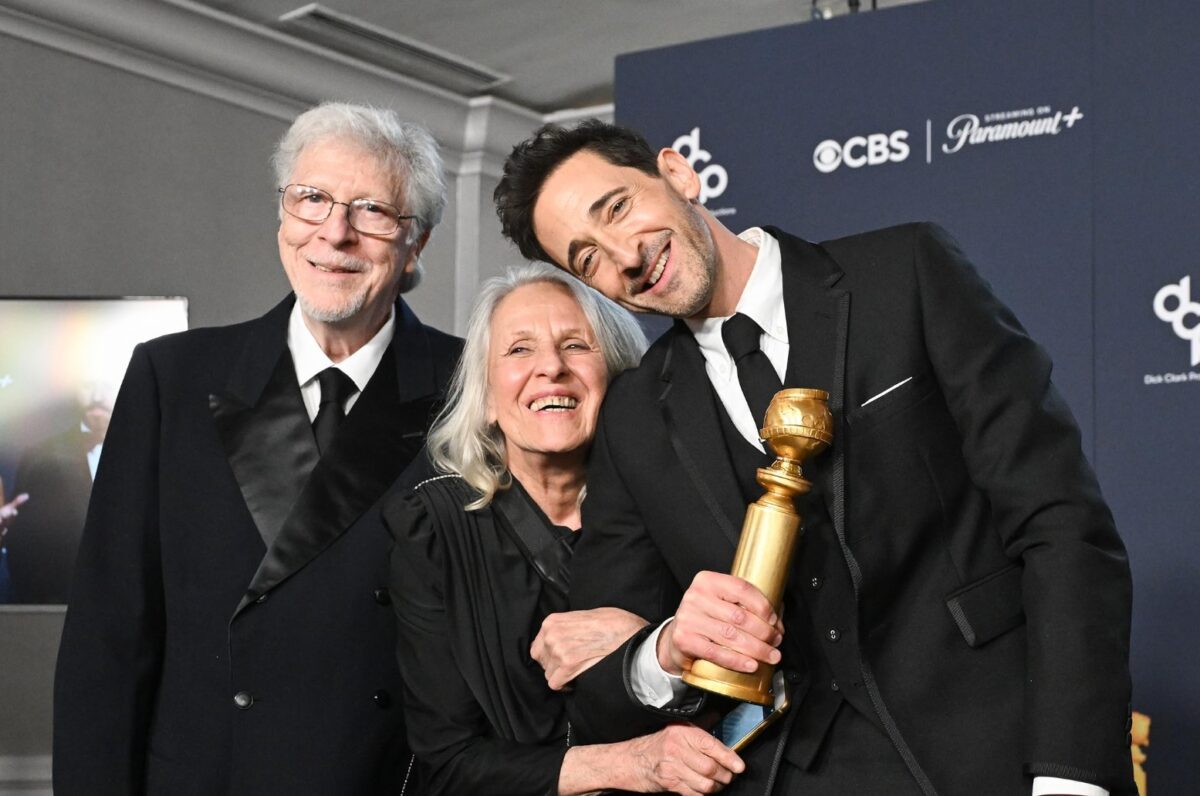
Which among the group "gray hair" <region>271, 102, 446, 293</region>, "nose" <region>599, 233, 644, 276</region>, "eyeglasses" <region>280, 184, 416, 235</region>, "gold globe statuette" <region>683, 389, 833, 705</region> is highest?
"gray hair" <region>271, 102, 446, 293</region>

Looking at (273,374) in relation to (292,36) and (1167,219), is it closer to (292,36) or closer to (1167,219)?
(1167,219)

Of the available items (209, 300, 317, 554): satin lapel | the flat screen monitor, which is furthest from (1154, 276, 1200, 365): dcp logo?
the flat screen monitor

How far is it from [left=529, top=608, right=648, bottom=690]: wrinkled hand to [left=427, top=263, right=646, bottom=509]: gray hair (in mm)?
346

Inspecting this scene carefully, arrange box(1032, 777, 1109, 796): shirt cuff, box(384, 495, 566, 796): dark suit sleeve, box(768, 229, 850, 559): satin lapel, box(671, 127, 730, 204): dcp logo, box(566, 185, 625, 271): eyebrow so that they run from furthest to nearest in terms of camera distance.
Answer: box(671, 127, 730, 204): dcp logo, box(384, 495, 566, 796): dark suit sleeve, box(566, 185, 625, 271): eyebrow, box(768, 229, 850, 559): satin lapel, box(1032, 777, 1109, 796): shirt cuff

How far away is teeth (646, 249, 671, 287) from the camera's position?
184cm

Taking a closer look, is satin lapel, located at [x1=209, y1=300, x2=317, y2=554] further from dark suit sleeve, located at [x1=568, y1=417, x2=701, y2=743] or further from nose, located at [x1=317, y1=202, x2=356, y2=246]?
dark suit sleeve, located at [x1=568, y1=417, x2=701, y2=743]

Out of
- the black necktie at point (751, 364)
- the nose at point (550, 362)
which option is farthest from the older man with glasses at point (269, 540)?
the black necktie at point (751, 364)

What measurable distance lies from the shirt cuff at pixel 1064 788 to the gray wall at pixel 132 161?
450cm

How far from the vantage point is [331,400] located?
7.82 feet

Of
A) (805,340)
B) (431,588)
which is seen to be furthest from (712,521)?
(431,588)

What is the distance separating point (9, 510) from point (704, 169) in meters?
3.02

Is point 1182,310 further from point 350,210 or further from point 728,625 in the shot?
point 728,625

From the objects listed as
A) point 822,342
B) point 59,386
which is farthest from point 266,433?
point 59,386

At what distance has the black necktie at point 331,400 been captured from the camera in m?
2.37
